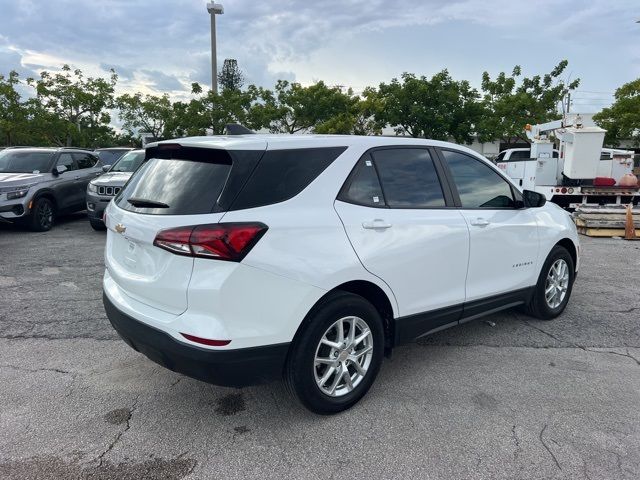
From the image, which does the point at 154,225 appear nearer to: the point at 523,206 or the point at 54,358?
the point at 54,358

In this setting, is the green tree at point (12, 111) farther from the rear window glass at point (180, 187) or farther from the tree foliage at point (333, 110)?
the rear window glass at point (180, 187)

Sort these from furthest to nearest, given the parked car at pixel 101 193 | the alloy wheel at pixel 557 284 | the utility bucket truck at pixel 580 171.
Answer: the utility bucket truck at pixel 580 171
the parked car at pixel 101 193
the alloy wheel at pixel 557 284

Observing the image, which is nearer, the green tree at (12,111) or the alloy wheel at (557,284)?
the alloy wheel at (557,284)

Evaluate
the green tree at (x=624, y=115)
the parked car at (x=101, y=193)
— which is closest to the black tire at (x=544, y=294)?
the parked car at (x=101, y=193)

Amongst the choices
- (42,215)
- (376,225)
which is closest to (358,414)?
(376,225)

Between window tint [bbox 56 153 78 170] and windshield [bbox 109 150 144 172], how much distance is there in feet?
3.16

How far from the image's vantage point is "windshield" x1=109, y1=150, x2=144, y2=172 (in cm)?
1071

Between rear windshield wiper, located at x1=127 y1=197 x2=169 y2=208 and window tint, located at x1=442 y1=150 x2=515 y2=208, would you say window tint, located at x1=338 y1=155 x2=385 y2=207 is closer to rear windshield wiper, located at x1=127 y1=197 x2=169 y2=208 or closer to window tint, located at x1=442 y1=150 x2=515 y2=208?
window tint, located at x1=442 y1=150 x2=515 y2=208

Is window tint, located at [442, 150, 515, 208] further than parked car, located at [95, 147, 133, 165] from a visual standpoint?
No

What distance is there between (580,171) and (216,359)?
38.3 feet

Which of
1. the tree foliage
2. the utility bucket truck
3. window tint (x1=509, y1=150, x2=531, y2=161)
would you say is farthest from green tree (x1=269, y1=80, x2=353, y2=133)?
the utility bucket truck

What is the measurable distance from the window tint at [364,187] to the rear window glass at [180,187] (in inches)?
30.9

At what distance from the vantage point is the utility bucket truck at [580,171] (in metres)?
11.6

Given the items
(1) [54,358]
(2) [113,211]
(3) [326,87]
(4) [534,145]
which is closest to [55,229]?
(1) [54,358]
